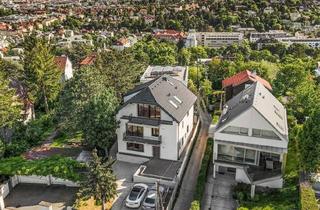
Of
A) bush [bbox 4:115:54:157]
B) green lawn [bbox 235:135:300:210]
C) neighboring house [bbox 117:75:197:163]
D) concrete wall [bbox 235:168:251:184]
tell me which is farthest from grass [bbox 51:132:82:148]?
green lawn [bbox 235:135:300:210]

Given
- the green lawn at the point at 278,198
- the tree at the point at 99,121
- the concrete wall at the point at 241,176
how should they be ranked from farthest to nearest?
the tree at the point at 99,121
the concrete wall at the point at 241,176
the green lawn at the point at 278,198

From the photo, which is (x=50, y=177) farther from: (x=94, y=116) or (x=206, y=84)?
(x=206, y=84)

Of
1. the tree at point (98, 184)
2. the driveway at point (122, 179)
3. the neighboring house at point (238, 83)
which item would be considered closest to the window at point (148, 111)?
the driveway at point (122, 179)

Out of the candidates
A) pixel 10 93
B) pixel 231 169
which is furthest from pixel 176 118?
pixel 10 93

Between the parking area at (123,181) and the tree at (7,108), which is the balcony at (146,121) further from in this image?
the tree at (7,108)

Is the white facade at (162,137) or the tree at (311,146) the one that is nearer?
the tree at (311,146)

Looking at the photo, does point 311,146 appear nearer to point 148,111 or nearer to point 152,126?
point 152,126
